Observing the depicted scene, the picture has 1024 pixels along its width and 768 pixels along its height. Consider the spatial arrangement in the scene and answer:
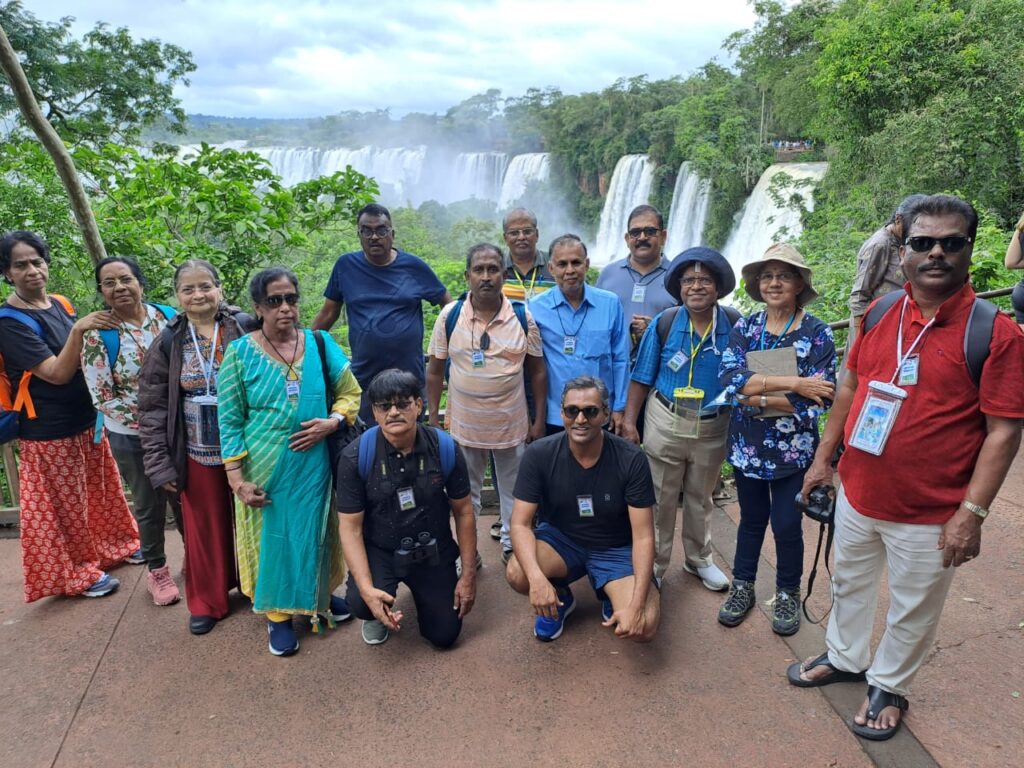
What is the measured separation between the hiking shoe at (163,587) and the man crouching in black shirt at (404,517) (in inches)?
39.0

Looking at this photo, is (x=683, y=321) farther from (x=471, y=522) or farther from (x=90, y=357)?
(x=90, y=357)

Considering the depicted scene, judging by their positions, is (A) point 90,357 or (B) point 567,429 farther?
(A) point 90,357

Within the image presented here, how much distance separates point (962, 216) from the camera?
1887 mm

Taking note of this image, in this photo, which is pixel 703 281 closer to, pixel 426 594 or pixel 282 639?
pixel 426 594

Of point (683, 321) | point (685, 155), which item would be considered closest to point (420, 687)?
point (683, 321)

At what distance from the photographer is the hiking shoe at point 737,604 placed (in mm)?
2869

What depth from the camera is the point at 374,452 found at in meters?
2.68

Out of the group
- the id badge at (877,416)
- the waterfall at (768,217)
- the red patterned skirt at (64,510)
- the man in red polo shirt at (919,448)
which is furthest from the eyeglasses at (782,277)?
the waterfall at (768,217)

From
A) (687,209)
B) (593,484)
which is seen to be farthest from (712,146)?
(593,484)

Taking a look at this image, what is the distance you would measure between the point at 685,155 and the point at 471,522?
26.7m

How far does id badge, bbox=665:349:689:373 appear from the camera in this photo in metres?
2.93

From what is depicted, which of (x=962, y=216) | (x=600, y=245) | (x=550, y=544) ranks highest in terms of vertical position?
(x=962, y=216)

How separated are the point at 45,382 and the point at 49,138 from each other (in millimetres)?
1512

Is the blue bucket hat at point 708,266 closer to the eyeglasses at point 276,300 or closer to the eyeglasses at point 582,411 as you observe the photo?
the eyeglasses at point 582,411
